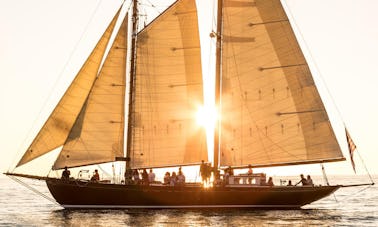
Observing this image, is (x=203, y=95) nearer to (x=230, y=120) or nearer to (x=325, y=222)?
(x=230, y=120)

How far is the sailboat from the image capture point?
44.8 metres

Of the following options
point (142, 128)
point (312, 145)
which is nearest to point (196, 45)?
point (142, 128)

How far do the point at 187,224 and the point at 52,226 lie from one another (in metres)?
7.73

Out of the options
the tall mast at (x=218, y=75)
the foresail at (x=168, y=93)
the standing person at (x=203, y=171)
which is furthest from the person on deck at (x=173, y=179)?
the tall mast at (x=218, y=75)

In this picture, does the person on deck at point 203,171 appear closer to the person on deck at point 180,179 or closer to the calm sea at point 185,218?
the person on deck at point 180,179

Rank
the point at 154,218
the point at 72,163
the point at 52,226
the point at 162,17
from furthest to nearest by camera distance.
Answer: the point at 162,17, the point at 72,163, the point at 154,218, the point at 52,226

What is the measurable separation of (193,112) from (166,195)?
6.31m

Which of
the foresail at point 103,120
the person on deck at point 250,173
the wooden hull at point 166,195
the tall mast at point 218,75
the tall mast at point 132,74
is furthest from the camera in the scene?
the tall mast at point 218,75

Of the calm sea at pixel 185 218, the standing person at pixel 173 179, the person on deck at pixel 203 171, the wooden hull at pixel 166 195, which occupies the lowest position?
the calm sea at pixel 185 218

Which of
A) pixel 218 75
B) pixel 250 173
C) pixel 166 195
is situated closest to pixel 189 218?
pixel 166 195

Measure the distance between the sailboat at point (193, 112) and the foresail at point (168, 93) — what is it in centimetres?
7

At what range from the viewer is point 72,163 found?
4422 centimetres

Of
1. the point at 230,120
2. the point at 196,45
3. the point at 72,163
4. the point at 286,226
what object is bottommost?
the point at 286,226

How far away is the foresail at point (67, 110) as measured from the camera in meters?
42.5
